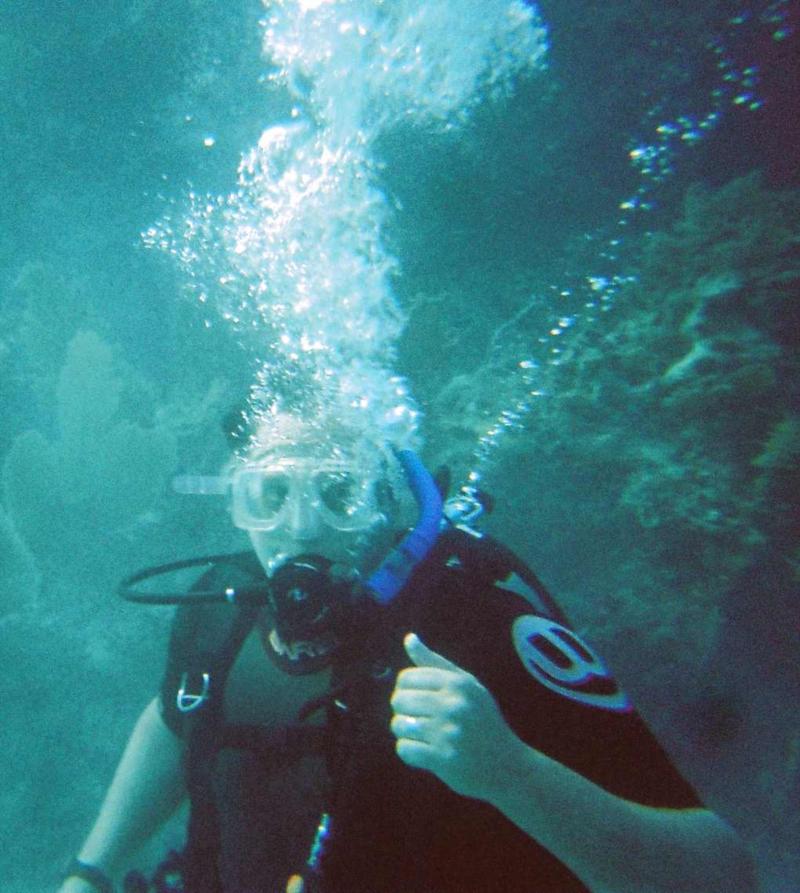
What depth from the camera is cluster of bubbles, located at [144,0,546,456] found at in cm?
678

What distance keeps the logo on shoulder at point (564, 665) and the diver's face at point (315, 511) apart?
0.88 meters

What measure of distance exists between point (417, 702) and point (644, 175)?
7404 millimetres

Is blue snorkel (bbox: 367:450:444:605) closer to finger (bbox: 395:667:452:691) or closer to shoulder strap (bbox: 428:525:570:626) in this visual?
shoulder strap (bbox: 428:525:570:626)

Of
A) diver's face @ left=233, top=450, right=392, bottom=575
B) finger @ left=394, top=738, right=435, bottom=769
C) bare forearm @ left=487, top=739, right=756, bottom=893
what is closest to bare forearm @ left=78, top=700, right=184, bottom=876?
diver's face @ left=233, top=450, right=392, bottom=575

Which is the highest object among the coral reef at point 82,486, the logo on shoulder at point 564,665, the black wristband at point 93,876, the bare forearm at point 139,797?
the logo on shoulder at point 564,665

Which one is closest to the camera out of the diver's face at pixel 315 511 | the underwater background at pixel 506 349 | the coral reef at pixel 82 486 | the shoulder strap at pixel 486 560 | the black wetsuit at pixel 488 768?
the black wetsuit at pixel 488 768

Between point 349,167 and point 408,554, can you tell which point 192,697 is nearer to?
point 408,554

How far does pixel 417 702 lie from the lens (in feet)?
4.06

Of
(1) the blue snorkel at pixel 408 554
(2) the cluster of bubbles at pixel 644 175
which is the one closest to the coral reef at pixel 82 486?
(2) the cluster of bubbles at pixel 644 175

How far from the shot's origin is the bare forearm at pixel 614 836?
Result: 1139 mm

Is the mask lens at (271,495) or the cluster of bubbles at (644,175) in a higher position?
the cluster of bubbles at (644,175)

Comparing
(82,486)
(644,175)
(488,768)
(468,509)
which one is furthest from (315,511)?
(82,486)

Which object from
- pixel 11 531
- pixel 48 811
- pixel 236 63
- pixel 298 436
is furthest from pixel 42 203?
pixel 298 436

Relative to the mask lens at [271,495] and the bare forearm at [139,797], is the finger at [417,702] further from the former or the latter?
the bare forearm at [139,797]
